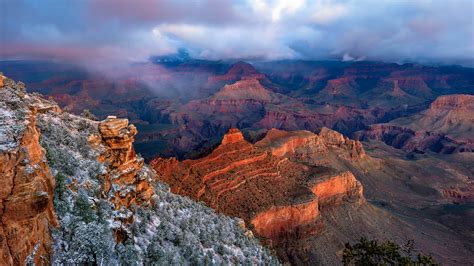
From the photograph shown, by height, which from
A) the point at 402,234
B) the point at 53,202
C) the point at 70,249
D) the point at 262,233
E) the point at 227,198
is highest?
the point at 53,202

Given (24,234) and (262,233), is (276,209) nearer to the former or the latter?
(262,233)

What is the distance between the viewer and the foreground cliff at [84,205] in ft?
37.5

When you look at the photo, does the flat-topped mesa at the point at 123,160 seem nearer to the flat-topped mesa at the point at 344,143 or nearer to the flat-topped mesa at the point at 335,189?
the flat-topped mesa at the point at 335,189

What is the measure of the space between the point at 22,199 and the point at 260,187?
48.0 meters

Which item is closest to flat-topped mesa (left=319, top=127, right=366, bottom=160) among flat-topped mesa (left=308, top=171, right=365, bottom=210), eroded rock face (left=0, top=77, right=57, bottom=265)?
flat-topped mesa (left=308, top=171, right=365, bottom=210)

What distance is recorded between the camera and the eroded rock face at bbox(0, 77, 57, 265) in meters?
10.9

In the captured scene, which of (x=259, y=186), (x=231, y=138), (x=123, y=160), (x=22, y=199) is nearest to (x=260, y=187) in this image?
(x=259, y=186)

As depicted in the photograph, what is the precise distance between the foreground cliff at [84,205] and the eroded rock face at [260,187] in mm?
21626

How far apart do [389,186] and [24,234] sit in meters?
118

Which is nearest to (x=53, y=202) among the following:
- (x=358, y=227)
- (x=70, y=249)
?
(x=70, y=249)

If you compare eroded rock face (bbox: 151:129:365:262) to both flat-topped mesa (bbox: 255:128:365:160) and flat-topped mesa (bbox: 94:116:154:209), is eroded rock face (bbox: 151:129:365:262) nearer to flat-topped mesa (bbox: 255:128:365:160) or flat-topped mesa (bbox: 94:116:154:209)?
flat-topped mesa (bbox: 255:128:365:160)

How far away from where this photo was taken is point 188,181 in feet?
168

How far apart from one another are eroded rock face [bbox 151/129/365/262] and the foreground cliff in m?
21.6

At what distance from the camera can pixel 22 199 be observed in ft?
37.1
